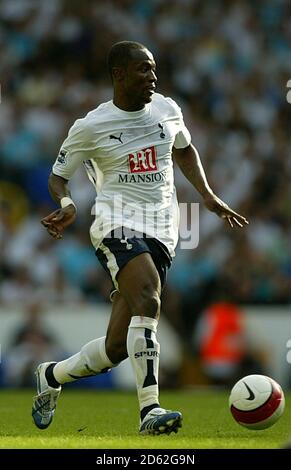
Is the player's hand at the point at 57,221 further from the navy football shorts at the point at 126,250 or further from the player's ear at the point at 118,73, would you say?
the player's ear at the point at 118,73

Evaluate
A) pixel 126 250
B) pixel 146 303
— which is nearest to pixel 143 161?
pixel 126 250

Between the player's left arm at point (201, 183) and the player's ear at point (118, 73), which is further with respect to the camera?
the player's left arm at point (201, 183)

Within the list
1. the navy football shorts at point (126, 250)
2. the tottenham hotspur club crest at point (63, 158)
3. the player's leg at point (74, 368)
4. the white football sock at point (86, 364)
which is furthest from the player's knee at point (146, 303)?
the tottenham hotspur club crest at point (63, 158)

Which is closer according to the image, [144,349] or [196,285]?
[144,349]

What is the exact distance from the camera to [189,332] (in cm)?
1351

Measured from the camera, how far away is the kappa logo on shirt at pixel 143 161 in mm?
7340

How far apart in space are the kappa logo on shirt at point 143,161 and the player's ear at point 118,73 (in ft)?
1.60

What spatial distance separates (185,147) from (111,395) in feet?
16.3

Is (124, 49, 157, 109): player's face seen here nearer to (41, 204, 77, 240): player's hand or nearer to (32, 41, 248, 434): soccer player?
(32, 41, 248, 434): soccer player

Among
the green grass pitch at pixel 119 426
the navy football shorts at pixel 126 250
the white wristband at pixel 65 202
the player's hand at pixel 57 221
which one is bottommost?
the green grass pitch at pixel 119 426

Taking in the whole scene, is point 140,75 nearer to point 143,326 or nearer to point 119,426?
point 143,326

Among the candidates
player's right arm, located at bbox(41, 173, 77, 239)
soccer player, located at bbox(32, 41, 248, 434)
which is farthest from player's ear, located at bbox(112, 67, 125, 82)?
player's right arm, located at bbox(41, 173, 77, 239)
